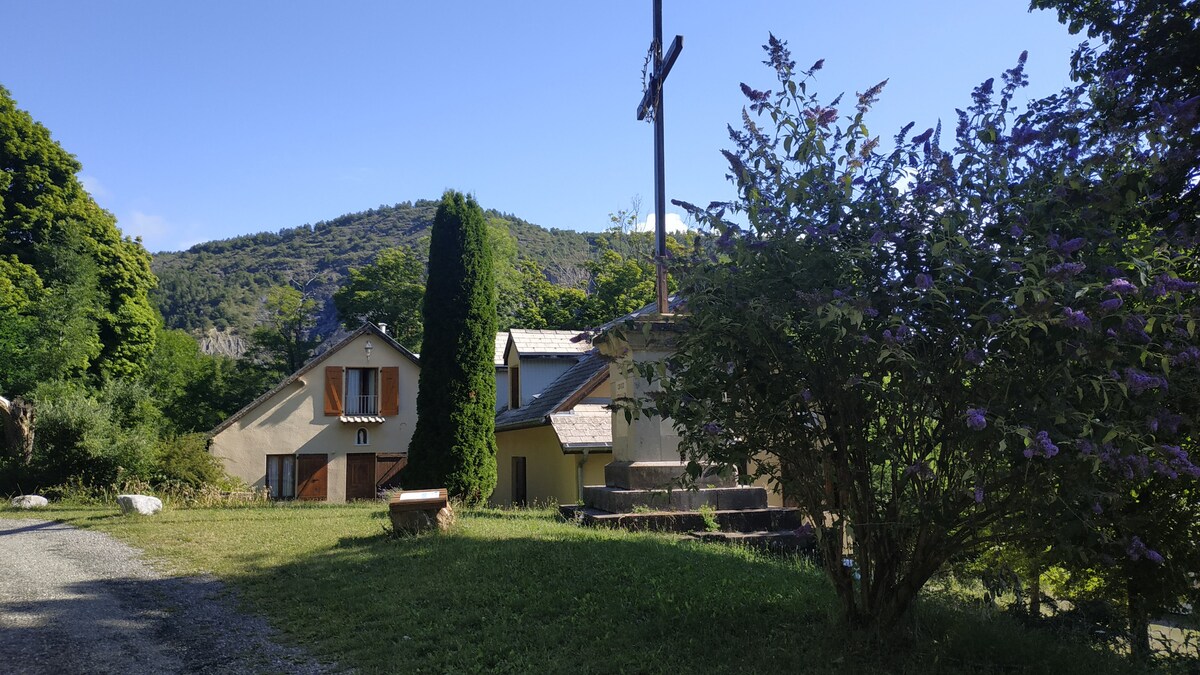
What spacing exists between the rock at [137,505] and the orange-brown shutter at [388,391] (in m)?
14.6


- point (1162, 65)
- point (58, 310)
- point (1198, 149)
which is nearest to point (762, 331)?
point (1198, 149)

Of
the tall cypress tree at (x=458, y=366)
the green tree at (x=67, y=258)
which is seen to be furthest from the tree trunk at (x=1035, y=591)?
the green tree at (x=67, y=258)

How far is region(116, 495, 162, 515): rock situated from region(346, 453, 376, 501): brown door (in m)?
14.6

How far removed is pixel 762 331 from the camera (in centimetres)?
443

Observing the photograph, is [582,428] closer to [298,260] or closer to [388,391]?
[388,391]

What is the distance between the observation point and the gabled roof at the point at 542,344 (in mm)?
23266

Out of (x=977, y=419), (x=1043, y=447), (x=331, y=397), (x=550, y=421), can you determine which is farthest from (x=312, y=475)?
(x=1043, y=447)

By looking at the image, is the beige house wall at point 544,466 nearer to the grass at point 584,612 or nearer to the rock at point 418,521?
the rock at point 418,521

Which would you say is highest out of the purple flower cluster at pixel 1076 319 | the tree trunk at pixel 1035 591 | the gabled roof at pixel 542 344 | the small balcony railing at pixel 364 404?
the gabled roof at pixel 542 344

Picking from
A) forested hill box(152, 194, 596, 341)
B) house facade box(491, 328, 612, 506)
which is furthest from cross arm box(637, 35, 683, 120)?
forested hill box(152, 194, 596, 341)

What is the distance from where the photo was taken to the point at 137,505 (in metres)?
14.7

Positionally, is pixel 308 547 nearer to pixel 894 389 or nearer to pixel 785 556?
pixel 785 556

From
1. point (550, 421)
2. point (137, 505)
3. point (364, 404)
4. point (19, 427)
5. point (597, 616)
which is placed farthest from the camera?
point (364, 404)

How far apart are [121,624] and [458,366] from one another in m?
12.0
